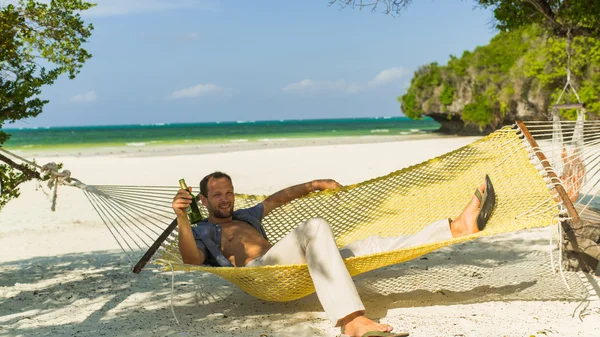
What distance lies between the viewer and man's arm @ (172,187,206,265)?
2.30 metres

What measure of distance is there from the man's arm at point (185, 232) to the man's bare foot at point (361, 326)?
700 mm

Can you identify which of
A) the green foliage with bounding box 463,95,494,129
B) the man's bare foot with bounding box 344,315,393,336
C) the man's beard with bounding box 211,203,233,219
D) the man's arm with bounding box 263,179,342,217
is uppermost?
the green foliage with bounding box 463,95,494,129

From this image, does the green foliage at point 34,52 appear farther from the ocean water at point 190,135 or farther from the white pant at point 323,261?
the ocean water at point 190,135

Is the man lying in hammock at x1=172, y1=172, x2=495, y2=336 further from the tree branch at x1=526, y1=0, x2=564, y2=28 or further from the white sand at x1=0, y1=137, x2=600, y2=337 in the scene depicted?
the tree branch at x1=526, y1=0, x2=564, y2=28

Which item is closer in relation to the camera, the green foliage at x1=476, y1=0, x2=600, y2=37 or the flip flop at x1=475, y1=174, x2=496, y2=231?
the flip flop at x1=475, y1=174, x2=496, y2=231

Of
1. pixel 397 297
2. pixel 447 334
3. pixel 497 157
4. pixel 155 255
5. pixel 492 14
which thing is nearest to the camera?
pixel 447 334

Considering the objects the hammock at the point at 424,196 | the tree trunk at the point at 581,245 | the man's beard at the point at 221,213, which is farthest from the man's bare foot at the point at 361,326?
the tree trunk at the point at 581,245

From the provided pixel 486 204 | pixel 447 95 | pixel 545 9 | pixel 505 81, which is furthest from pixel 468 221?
pixel 447 95

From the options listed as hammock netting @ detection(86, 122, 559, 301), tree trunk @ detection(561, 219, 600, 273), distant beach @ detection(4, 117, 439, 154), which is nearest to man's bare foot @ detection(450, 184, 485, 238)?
hammock netting @ detection(86, 122, 559, 301)

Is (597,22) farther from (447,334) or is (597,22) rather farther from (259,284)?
(259,284)

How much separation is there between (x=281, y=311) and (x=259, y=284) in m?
0.41

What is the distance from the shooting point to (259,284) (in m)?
2.28

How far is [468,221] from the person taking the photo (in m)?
2.59

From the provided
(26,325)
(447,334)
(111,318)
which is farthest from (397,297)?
(26,325)
